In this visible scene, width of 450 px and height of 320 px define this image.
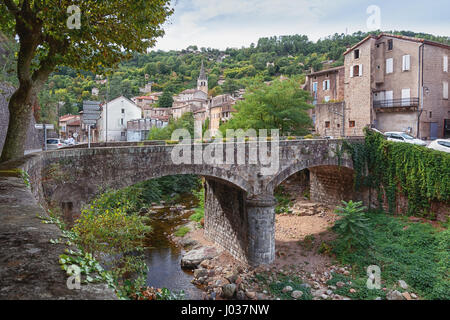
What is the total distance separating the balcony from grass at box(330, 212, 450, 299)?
11.5m

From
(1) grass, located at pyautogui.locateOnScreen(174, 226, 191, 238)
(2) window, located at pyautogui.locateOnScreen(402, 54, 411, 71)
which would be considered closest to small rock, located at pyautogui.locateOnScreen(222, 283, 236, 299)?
(1) grass, located at pyautogui.locateOnScreen(174, 226, 191, 238)

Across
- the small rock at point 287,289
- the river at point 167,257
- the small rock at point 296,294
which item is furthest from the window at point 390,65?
the small rock at point 296,294

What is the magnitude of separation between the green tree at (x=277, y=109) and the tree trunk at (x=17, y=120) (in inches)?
724

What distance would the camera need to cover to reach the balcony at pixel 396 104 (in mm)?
24487

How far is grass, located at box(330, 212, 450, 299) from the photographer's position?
1265cm

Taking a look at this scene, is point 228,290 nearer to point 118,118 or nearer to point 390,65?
point 390,65

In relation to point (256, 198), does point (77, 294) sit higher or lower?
higher

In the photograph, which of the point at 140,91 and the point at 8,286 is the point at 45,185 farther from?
the point at 140,91

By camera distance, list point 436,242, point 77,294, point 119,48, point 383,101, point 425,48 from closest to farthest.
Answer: point 77,294, point 119,48, point 436,242, point 425,48, point 383,101

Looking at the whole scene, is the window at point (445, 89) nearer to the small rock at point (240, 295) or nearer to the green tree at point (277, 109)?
the green tree at point (277, 109)

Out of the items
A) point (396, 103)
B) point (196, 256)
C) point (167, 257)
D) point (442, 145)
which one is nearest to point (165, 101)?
point (396, 103)

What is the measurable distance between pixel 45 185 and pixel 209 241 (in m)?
12.8
